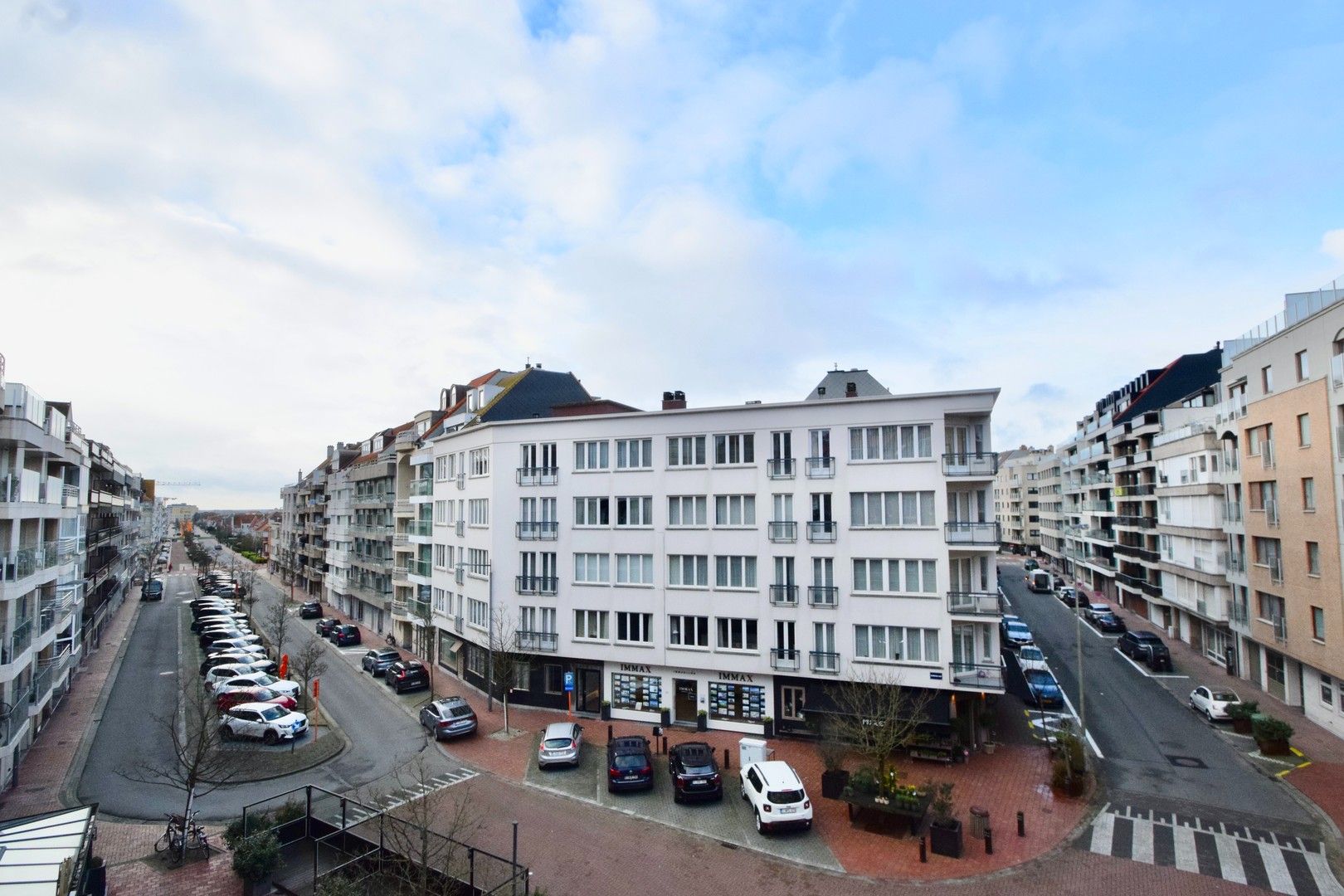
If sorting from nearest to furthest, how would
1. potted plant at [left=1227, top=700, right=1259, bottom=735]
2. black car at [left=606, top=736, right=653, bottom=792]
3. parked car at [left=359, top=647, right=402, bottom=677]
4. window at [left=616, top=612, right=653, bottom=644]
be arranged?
black car at [left=606, top=736, right=653, bottom=792], potted plant at [left=1227, top=700, right=1259, bottom=735], window at [left=616, top=612, right=653, bottom=644], parked car at [left=359, top=647, right=402, bottom=677]

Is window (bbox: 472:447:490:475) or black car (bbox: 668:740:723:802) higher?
window (bbox: 472:447:490:475)

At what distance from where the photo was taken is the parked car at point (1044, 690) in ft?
107

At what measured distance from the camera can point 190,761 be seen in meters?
22.4

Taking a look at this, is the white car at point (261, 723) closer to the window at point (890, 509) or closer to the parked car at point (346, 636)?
the parked car at point (346, 636)

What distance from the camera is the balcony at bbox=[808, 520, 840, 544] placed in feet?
94.9

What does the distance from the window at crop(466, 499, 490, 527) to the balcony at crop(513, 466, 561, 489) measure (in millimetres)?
2511

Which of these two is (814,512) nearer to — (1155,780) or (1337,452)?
(1155,780)

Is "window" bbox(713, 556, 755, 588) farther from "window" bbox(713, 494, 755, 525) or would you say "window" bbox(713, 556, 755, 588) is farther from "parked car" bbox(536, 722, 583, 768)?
"parked car" bbox(536, 722, 583, 768)

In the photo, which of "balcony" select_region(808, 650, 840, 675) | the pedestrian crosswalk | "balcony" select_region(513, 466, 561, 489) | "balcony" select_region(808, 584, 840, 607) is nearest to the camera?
the pedestrian crosswalk

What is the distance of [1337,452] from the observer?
26.5m

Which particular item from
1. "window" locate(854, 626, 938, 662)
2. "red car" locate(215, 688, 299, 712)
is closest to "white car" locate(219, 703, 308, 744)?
"red car" locate(215, 688, 299, 712)

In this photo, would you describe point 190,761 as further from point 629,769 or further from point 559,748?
point 629,769

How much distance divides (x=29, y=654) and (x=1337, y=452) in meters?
47.8

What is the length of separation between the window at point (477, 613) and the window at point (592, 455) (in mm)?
8787
